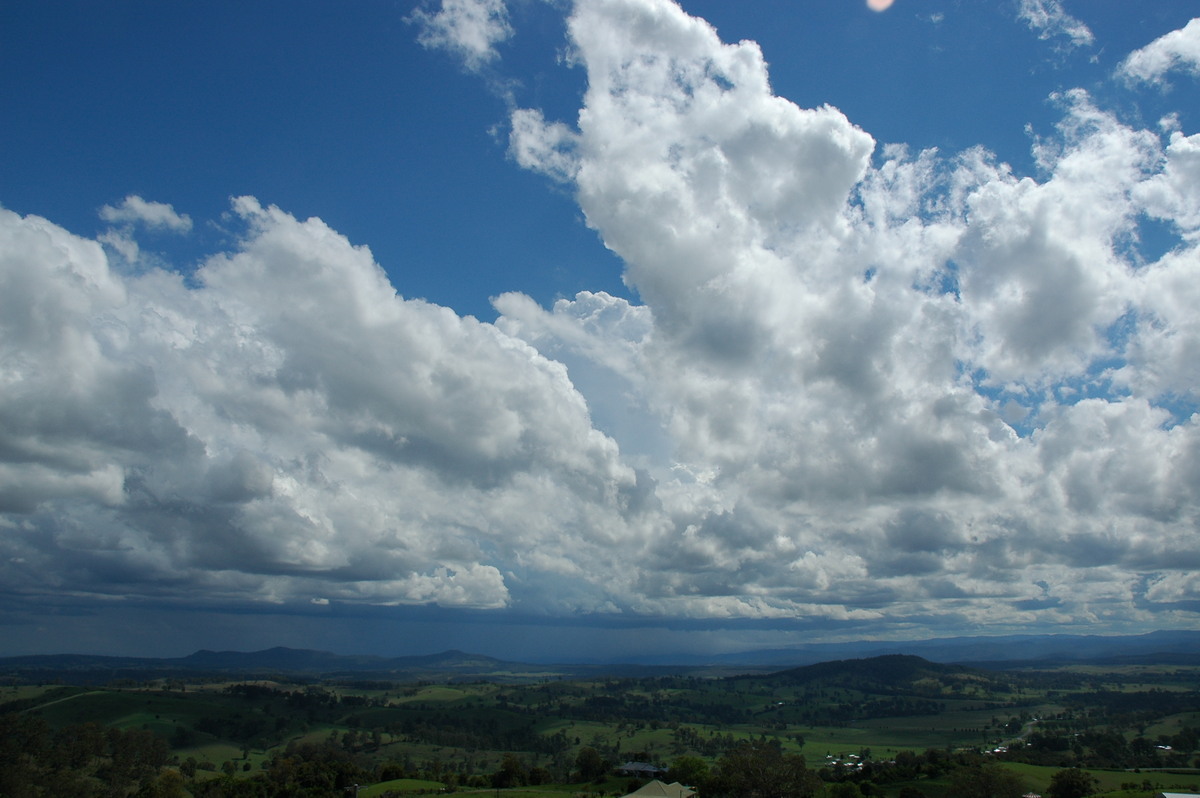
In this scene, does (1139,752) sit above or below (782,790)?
below

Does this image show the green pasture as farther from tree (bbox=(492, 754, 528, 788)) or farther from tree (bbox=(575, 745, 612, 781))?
tree (bbox=(575, 745, 612, 781))

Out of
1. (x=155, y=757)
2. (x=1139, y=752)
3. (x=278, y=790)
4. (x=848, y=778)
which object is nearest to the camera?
(x=278, y=790)

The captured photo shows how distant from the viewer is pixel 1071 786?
378ft

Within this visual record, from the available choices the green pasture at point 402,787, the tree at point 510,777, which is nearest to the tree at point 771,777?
the tree at point 510,777

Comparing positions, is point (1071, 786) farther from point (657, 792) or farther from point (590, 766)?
point (590, 766)

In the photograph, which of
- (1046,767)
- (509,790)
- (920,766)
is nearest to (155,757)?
(509,790)

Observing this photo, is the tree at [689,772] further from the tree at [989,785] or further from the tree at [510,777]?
the tree at [989,785]

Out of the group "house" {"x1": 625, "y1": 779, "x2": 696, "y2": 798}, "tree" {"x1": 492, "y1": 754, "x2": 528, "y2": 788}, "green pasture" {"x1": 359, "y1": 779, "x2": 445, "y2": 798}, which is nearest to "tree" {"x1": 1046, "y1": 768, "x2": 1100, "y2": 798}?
"house" {"x1": 625, "y1": 779, "x2": 696, "y2": 798}

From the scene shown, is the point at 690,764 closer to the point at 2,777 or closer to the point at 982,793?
the point at 982,793

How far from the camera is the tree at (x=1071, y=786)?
374ft

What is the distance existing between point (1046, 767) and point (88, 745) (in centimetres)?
21178

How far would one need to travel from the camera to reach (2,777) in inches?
4313

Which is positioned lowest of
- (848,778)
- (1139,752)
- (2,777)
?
(1139,752)

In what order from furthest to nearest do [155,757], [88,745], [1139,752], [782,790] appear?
[1139,752] → [155,757] → [88,745] → [782,790]
